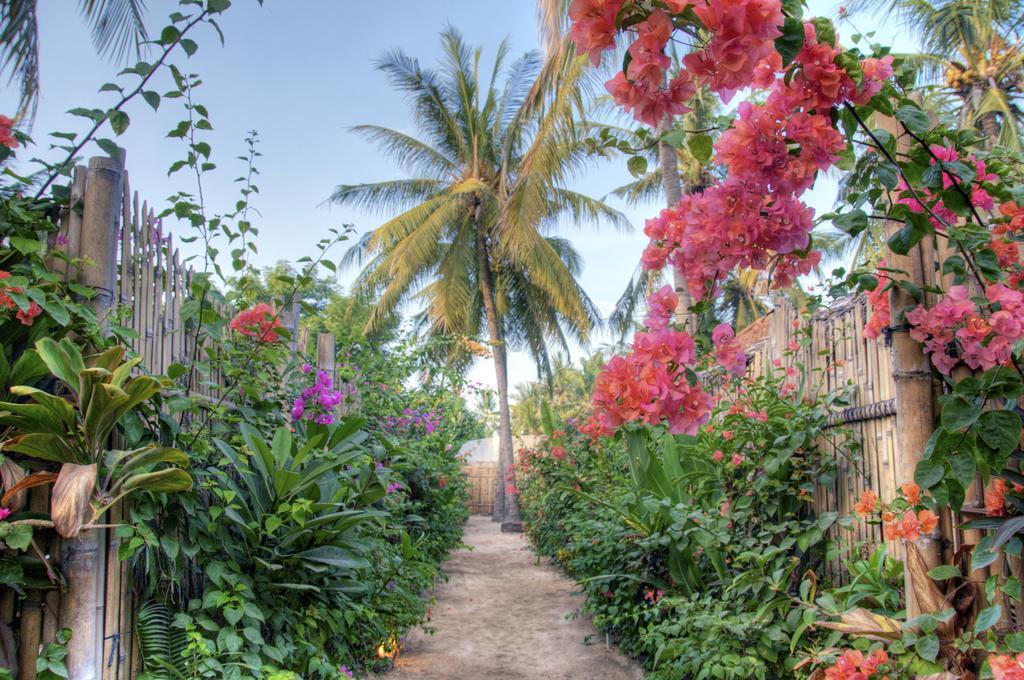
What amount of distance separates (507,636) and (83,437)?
3266 millimetres

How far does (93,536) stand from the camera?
2100 millimetres

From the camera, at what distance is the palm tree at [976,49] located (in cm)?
1091

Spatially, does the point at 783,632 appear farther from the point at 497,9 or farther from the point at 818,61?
the point at 497,9

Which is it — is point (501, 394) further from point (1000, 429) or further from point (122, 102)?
point (1000, 429)

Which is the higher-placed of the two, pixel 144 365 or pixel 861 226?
pixel 861 226

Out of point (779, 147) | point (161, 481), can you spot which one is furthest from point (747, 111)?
point (161, 481)

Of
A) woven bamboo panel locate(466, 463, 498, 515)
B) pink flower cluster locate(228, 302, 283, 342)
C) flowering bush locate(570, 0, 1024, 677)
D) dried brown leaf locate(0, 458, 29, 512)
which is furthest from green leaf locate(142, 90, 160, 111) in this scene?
woven bamboo panel locate(466, 463, 498, 515)

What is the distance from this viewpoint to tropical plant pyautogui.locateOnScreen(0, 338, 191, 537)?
6.28 feet

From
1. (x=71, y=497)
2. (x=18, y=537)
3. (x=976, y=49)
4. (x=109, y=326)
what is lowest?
(x=18, y=537)

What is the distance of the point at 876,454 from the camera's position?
2707 millimetres

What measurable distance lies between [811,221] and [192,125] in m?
2.33

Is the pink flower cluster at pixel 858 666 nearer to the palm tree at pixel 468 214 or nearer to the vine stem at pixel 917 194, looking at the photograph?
the vine stem at pixel 917 194

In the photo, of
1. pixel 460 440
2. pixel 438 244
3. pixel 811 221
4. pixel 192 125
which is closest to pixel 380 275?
pixel 438 244

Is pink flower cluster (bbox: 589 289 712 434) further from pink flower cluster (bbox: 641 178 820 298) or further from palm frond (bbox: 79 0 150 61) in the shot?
palm frond (bbox: 79 0 150 61)
